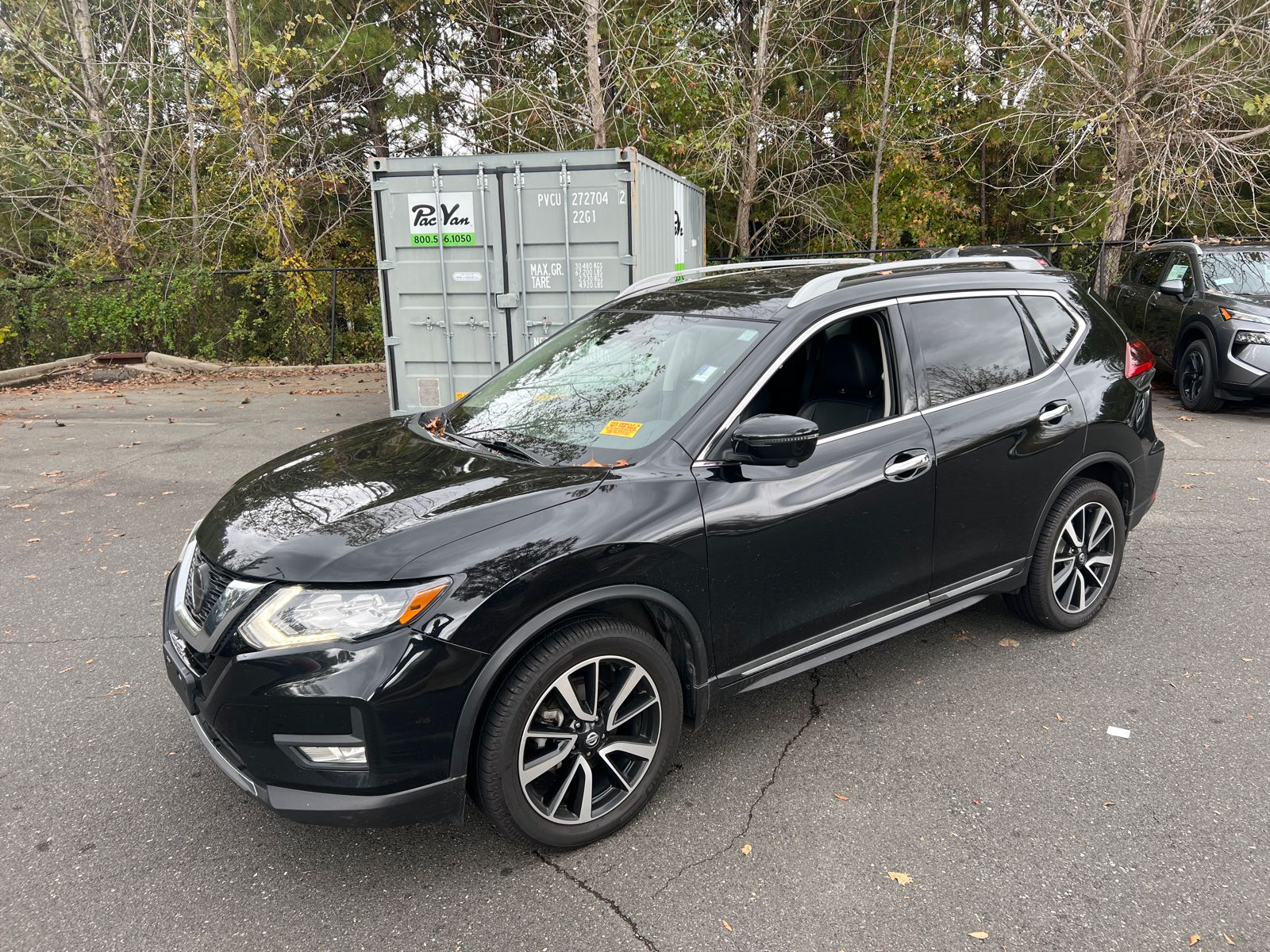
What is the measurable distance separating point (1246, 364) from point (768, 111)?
9.13m

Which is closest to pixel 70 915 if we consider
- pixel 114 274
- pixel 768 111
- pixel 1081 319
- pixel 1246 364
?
pixel 1081 319

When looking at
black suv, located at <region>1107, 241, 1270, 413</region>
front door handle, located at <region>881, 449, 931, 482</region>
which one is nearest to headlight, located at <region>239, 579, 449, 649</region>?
front door handle, located at <region>881, 449, 931, 482</region>

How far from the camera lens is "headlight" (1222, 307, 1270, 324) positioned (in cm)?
927

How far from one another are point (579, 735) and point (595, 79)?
41.3 feet

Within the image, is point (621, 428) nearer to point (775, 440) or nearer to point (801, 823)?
point (775, 440)

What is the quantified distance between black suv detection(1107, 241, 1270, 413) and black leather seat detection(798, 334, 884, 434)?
7229 millimetres

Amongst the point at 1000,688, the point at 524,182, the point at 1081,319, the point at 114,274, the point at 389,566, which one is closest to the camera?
A: the point at 389,566

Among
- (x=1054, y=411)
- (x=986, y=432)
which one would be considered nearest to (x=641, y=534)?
(x=986, y=432)

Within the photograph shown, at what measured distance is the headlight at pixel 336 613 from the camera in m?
2.47

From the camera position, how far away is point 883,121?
51.1ft

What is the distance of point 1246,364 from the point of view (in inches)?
367

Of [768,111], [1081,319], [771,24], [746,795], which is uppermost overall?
[771,24]

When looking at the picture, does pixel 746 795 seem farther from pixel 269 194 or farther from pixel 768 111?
pixel 269 194

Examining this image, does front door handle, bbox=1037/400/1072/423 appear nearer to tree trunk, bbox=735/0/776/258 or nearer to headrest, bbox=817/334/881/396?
headrest, bbox=817/334/881/396
